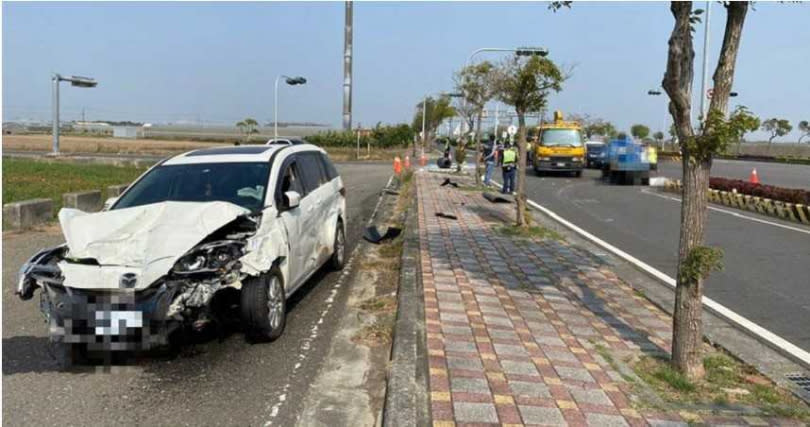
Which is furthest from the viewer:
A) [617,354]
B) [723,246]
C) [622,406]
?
[723,246]

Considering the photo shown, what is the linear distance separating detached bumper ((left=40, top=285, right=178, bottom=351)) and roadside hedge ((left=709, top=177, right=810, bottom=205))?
14496mm

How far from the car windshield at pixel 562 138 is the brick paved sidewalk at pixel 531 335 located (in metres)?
20.6

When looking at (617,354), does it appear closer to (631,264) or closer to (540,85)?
(631,264)

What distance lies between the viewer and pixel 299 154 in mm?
7352

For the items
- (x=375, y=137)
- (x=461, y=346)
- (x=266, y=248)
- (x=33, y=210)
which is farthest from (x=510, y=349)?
(x=375, y=137)

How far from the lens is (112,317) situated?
14.7 ft

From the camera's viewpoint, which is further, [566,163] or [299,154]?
[566,163]

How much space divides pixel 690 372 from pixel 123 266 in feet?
13.5

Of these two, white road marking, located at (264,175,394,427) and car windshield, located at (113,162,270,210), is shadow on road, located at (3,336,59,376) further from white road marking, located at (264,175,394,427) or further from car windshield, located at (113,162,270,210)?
white road marking, located at (264,175,394,427)

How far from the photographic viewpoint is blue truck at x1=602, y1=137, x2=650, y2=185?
24922 millimetres

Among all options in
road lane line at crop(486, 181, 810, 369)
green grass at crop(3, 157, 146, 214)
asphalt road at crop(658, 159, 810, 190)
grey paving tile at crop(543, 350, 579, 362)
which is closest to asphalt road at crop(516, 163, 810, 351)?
road lane line at crop(486, 181, 810, 369)

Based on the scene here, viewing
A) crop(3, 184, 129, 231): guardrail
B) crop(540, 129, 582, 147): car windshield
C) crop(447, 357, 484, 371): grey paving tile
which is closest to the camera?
crop(447, 357, 484, 371): grey paving tile

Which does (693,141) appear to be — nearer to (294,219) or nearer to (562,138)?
(294,219)

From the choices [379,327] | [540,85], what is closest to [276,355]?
[379,327]
